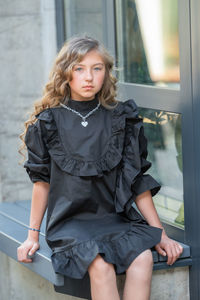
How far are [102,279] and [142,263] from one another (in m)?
0.17

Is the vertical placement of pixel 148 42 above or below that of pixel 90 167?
above

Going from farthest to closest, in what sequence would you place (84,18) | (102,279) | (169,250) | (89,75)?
1. (84,18)
2. (169,250)
3. (89,75)
4. (102,279)

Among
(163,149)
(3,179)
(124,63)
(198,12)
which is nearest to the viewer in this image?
(198,12)

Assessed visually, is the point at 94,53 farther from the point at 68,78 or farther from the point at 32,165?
the point at 32,165

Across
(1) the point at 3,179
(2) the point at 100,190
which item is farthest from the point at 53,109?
(1) the point at 3,179

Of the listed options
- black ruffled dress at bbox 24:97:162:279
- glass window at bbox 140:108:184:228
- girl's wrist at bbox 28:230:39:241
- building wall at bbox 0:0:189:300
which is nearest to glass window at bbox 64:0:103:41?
building wall at bbox 0:0:189:300

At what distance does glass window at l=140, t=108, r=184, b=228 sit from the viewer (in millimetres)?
2846

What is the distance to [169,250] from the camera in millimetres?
2570

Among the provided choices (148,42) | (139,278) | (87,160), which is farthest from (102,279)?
(148,42)

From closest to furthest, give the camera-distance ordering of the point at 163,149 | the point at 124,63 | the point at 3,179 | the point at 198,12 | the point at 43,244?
the point at 198,12 < the point at 43,244 < the point at 163,149 < the point at 124,63 < the point at 3,179

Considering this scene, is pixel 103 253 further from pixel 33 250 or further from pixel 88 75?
pixel 88 75

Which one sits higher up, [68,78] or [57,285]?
[68,78]

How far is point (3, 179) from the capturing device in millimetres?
3791

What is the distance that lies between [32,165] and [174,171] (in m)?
0.71
